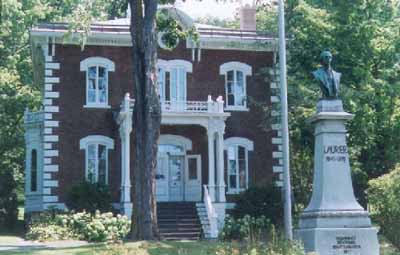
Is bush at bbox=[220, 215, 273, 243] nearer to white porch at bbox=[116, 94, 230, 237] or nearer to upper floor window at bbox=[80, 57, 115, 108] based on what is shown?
white porch at bbox=[116, 94, 230, 237]

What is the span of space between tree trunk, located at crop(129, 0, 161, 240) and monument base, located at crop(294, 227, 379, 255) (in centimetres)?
478

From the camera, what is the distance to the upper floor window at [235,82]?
31.9 meters

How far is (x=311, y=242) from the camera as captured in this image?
58.2 ft

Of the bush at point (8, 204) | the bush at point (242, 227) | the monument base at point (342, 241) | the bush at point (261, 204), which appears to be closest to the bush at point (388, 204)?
the monument base at point (342, 241)

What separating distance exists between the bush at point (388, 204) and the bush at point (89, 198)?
1159 cm

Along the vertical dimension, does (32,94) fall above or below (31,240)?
above

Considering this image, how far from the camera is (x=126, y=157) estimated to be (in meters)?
28.6

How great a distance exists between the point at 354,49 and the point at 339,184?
12994mm

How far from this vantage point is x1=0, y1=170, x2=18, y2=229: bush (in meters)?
36.8

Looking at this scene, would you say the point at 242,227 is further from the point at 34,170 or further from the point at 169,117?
the point at 34,170

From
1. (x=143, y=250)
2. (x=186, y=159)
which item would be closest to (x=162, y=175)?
(x=186, y=159)

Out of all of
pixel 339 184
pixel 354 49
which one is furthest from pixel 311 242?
pixel 354 49

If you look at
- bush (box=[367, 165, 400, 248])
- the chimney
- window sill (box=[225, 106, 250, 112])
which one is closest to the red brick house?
window sill (box=[225, 106, 250, 112])

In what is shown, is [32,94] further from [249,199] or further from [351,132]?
[351,132]
